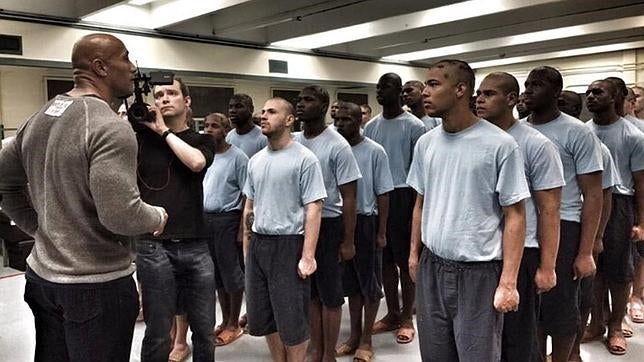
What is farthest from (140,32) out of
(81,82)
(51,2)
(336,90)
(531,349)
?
(531,349)

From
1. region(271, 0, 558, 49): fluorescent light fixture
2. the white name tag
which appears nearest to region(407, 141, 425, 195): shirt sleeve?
the white name tag

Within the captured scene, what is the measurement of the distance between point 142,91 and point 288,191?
881 mm

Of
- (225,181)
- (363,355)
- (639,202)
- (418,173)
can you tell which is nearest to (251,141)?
(225,181)

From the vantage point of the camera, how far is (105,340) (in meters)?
1.64

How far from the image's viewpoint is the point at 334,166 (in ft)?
9.96

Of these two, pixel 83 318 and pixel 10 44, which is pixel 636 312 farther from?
pixel 10 44

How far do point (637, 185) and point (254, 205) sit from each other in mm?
2462

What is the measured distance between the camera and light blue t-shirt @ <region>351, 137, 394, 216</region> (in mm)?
3414

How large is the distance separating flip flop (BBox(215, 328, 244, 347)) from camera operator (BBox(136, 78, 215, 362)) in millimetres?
1230

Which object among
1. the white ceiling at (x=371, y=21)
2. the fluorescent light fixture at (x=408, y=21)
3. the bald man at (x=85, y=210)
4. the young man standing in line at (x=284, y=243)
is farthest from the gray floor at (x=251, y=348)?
the fluorescent light fixture at (x=408, y=21)

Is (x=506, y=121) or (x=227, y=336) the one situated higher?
(x=506, y=121)

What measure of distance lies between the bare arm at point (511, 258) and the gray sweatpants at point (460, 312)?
0.03 m

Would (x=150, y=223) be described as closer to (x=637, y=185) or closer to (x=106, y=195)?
(x=106, y=195)

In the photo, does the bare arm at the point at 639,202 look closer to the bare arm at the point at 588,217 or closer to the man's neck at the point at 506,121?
the bare arm at the point at 588,217
